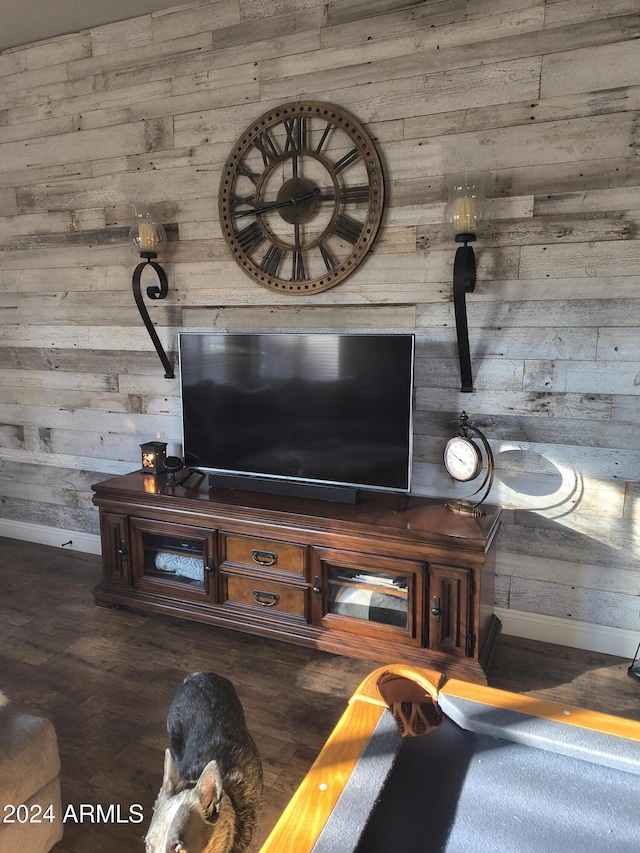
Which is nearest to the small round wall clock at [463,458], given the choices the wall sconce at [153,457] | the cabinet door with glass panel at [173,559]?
the cabinet door with glass panel at [173,559]

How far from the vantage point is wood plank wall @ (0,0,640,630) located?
238cm

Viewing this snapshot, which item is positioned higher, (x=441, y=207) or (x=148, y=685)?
(x=441, y=207)

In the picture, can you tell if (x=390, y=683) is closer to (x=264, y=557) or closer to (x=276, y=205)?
(x=264, y=557)

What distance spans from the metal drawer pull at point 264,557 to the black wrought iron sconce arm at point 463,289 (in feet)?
3.72

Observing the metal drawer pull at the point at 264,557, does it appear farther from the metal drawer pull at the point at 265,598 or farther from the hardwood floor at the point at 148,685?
the hardwood floor at the point at 148,685

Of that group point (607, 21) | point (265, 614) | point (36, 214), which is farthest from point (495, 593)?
point (36, 214)

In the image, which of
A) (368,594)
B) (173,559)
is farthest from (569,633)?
(173,559)

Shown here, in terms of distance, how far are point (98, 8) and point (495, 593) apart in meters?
3.48

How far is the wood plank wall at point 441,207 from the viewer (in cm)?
238

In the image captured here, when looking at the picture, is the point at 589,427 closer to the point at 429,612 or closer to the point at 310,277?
the point at 429,612

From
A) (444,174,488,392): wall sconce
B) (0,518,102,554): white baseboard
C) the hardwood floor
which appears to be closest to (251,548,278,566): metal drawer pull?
the hardwood floor

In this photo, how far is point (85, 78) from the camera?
3.31m

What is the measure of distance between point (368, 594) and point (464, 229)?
5.03ft

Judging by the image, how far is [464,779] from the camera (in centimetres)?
113
